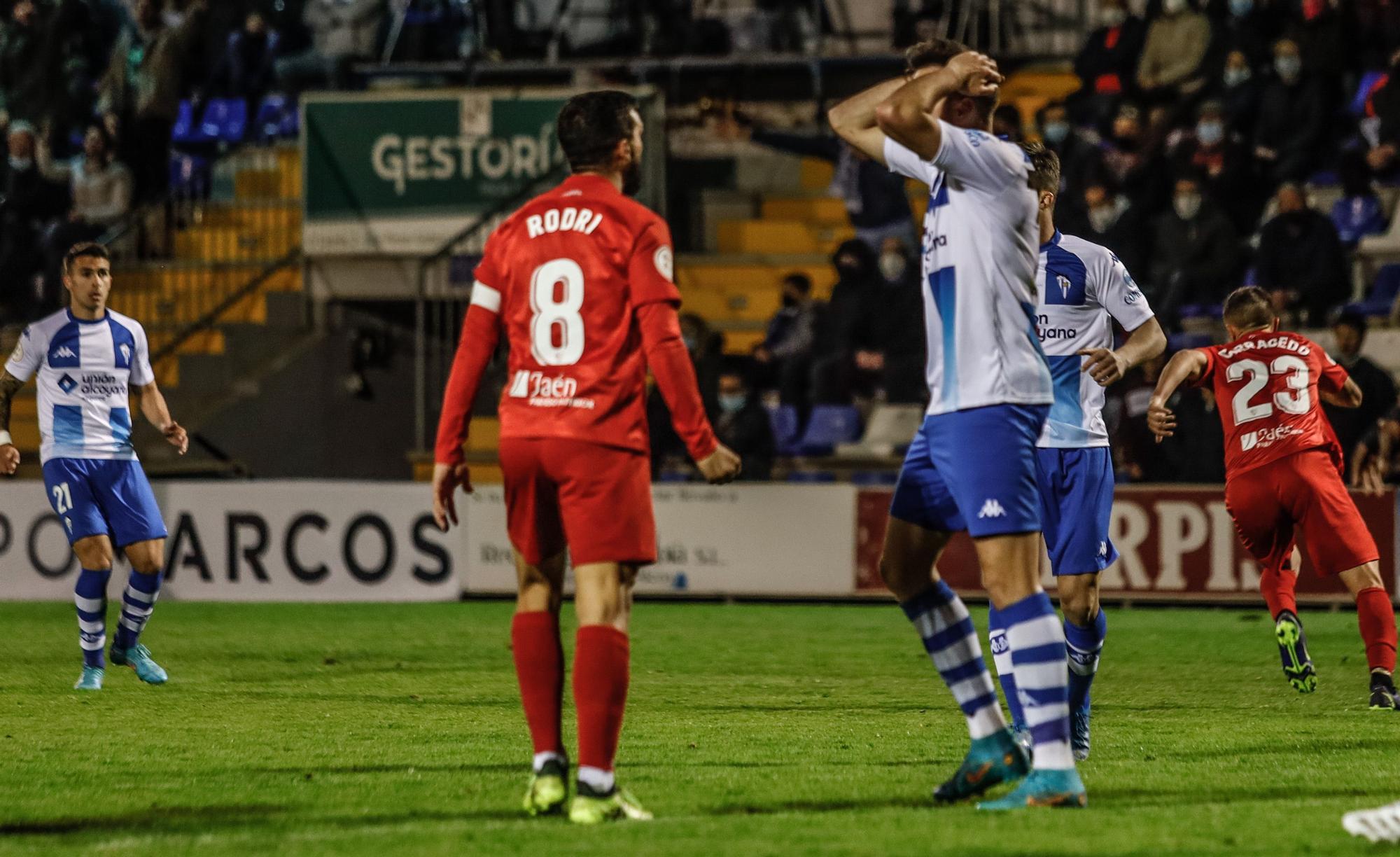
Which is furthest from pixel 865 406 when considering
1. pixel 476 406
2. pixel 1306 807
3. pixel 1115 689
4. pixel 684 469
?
pixel 1306 807

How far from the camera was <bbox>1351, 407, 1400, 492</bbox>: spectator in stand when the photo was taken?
15.6 metres

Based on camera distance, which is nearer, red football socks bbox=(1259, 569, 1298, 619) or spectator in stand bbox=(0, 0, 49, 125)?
red football socks bbox=(1259, 569, 1298, 619)

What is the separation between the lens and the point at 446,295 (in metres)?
21.3

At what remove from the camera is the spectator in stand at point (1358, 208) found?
1903 centimetres

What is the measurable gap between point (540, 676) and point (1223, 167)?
1432 cm

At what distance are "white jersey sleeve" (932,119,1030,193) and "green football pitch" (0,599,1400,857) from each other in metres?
1.91

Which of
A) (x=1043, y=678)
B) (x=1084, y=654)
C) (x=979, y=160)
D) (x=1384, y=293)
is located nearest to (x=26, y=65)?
(x=1384, y=293)

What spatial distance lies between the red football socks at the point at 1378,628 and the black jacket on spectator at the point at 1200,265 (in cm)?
873

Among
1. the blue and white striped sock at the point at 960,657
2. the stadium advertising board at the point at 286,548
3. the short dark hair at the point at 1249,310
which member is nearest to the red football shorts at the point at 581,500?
the blue and white striped sock at the point at 960,657

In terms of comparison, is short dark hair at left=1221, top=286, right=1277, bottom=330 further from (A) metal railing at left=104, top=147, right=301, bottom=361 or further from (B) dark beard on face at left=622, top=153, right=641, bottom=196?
(A) metal railing at left=104, top=147, right=301, bottom=361

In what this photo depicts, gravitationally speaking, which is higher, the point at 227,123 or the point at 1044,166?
the point at 1044,166

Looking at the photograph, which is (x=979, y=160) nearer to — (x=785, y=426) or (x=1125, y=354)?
(x=1125, y=354)

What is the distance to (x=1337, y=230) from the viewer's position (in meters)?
18.3

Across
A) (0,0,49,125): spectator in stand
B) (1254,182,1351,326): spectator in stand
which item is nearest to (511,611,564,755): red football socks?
(1254,182,1351,326): spectator in stand
